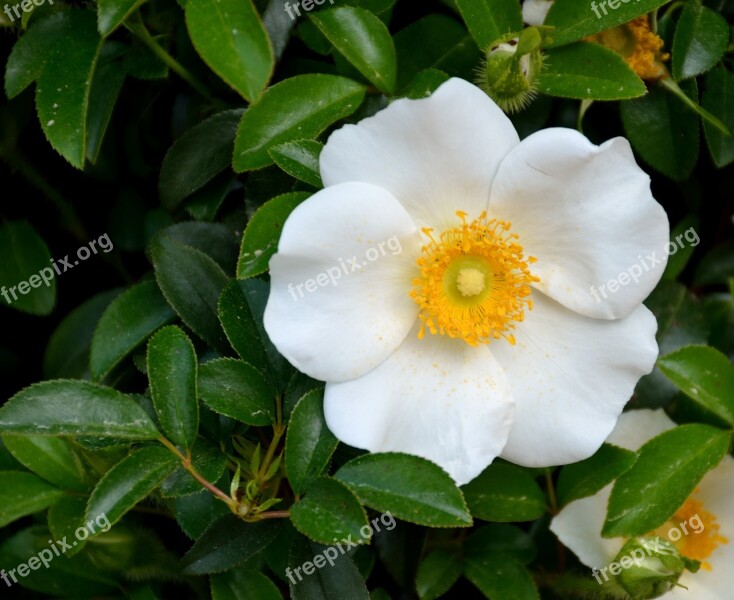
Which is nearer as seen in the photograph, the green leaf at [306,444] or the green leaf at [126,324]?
the green leaf at [306,444]

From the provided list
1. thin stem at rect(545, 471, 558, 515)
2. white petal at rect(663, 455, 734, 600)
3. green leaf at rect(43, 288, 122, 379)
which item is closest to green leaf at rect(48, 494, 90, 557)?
green leaf at rect(43, 288, 122, 379)

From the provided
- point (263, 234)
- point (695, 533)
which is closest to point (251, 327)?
point (263, 234)

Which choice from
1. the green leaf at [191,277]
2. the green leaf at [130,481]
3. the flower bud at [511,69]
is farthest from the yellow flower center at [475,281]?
the green leaf at [130,481]

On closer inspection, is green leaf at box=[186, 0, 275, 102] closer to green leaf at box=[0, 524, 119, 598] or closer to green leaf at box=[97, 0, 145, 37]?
green leaf at box=[97, 0, 145, 37]

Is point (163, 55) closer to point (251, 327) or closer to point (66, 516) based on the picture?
point (251, 327)

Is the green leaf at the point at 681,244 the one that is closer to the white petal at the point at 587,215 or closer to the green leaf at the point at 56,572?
the white petal at the point at 587,215

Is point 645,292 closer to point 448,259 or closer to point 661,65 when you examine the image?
point 448,259

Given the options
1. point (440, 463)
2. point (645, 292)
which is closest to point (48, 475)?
point (440, 463)

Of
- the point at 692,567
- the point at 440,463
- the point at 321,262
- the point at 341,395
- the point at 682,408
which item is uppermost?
Answer: the point at 321,262
